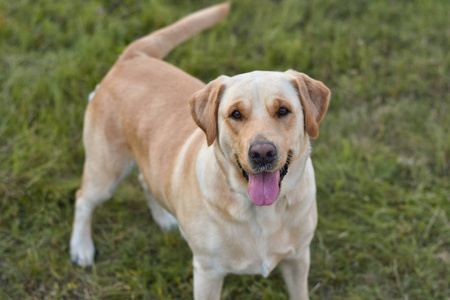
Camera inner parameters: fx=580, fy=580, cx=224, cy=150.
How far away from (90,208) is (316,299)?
1.63 metres

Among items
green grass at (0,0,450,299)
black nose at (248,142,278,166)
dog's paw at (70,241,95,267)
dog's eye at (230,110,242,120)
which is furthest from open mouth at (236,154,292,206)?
dog's paw at (70,241,95,267)

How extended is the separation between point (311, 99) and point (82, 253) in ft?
6.83

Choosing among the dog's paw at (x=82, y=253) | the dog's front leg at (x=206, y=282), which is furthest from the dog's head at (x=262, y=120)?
the dog's paw at (x=82, y=253)

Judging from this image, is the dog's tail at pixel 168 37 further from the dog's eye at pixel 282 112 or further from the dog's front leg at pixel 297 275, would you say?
the dog's front leg at pixel 297 275

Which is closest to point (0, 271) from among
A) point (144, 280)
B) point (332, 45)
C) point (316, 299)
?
point (144, 280)

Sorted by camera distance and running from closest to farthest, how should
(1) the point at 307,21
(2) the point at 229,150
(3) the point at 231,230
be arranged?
(2) the point at 229,150 → (3) the point at 231,230 → (1) the point at 307,21

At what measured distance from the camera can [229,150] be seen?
272 cm

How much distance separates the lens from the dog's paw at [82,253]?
156 inches

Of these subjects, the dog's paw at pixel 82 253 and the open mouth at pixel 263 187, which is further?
the dog's paw at pixel 82 253

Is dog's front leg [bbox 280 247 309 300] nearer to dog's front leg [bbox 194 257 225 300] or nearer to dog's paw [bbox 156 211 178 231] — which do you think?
dog's front leg [bbox 194 257 225 300]

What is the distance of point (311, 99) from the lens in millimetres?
2750

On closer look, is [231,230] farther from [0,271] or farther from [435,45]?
[435,45]

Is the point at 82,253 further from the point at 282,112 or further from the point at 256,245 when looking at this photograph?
the point at 282,112

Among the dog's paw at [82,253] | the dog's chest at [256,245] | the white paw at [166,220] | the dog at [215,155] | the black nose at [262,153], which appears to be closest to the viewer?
the black nose at [262,153]
